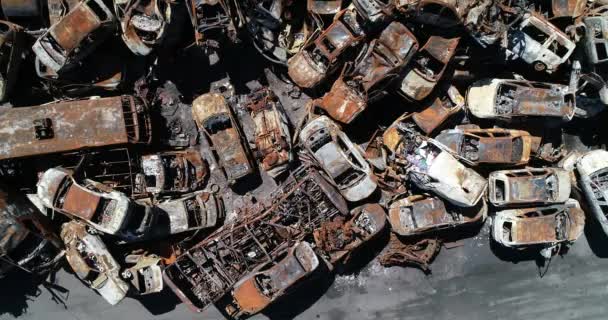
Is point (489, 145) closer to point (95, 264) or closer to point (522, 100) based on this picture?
point (522, 100)

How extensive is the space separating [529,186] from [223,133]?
9.87m

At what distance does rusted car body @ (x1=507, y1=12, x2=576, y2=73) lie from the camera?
16.0 meters

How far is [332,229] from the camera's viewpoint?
16484 mm

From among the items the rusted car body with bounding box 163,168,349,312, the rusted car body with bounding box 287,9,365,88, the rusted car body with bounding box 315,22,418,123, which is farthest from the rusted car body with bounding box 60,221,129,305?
the rusted car body with bounding box 315,22,418,123

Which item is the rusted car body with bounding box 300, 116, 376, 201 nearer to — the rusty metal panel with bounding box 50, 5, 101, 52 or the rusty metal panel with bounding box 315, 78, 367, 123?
the rusty metal panel with bounding box 315, 78, 367, 123

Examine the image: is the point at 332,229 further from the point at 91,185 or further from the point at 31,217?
the point at 31,217

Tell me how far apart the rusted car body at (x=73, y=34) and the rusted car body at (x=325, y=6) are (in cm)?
620

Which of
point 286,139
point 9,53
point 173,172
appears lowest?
point 173,172

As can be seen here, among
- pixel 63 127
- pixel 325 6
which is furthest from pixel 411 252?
pixel 63 127

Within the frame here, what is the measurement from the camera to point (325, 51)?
52.7 ft

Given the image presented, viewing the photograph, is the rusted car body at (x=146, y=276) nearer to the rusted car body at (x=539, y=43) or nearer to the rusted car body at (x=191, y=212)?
the rusted car body at (x=191, y=212)

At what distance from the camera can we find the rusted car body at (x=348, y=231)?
54.1 ft

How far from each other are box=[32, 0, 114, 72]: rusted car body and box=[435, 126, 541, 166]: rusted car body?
1120 cm

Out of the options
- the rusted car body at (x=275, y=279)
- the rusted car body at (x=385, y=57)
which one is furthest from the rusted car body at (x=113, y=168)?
the rusted car body at (x=385, y=57)
